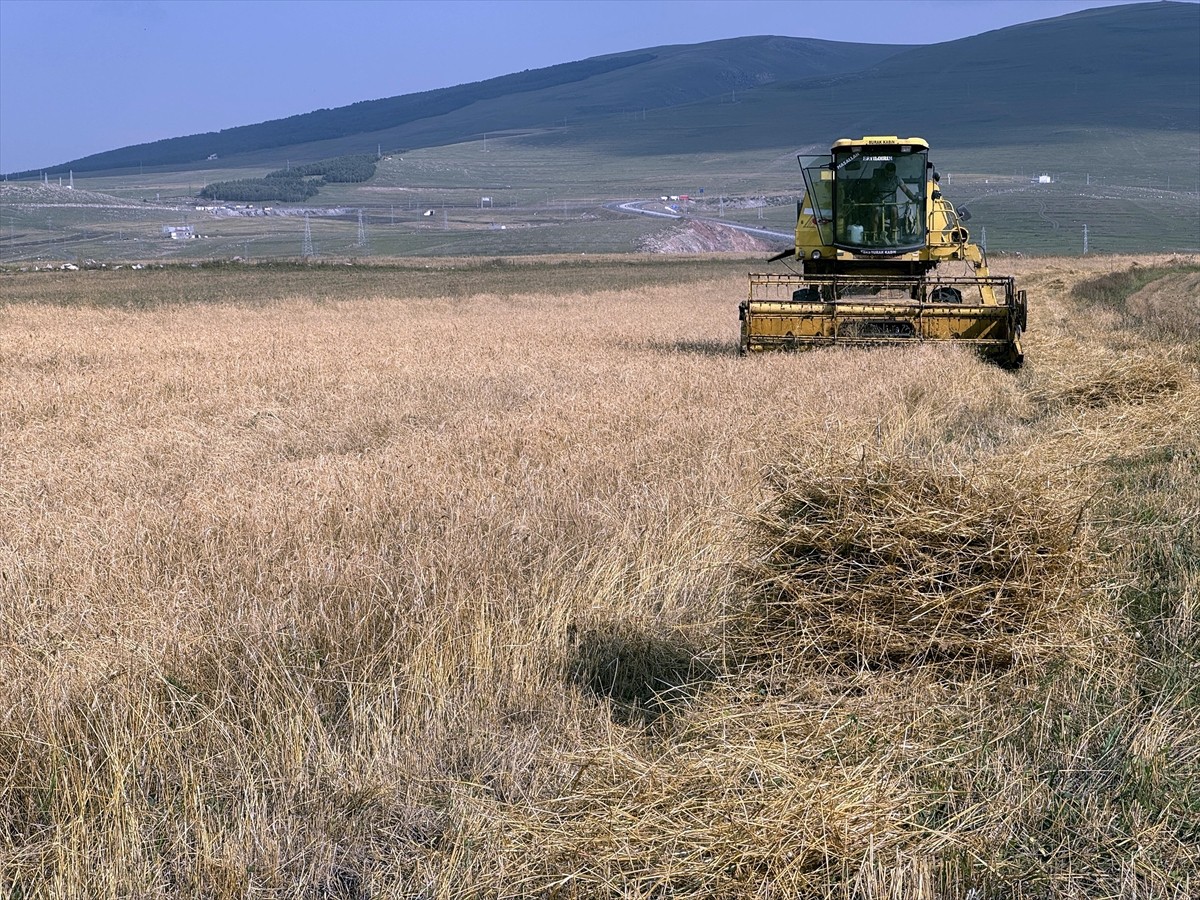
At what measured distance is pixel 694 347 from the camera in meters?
17.4

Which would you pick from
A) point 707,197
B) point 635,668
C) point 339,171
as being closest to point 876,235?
point 635,668

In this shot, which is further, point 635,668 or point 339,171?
point 339,171

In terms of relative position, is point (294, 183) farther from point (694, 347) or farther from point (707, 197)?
point (694, 347)

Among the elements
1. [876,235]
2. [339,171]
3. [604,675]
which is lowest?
[604,675]

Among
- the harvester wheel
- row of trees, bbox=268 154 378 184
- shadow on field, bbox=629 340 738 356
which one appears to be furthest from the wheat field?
row of trees, bbox=268 154 378 184

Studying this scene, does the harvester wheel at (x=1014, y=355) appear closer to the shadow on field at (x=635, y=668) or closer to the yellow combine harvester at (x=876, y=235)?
the yellow combine harvester at (x=876, y=235)

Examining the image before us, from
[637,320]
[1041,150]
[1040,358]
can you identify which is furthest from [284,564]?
[1041,150]

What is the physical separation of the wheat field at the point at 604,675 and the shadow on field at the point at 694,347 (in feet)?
27.1

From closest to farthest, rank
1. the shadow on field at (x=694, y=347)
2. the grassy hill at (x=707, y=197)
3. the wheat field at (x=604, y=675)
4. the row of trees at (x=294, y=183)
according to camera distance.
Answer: the wheat field at (x=604, y=675) < the shadow on field at (x=694, y=347) < the grassy hill at (x=707, y=197) < the row of trees at (x=294, y=183)

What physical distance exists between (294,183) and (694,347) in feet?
560

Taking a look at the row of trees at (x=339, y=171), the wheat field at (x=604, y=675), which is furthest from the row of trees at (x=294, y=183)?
the wheat field at (x=604, y=675)

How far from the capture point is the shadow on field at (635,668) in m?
4.26

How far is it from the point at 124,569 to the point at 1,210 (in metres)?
145

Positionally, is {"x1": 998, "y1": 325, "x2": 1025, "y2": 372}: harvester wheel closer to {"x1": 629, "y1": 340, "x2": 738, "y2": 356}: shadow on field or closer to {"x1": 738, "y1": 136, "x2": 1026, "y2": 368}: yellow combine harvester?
{"x1": 738, "y1": 136, "x2": 1026, "y2": 368}: yellow combine harvester
